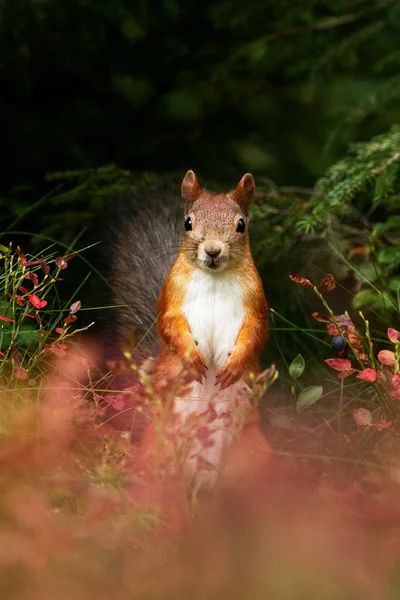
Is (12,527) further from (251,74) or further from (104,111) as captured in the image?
(251,74)

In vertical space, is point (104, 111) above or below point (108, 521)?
above

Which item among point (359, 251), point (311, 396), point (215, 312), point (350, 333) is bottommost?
point (359, 251)

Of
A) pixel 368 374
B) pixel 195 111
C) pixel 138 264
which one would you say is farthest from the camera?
pixel 195 111

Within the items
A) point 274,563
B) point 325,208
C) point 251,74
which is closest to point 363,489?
point 274,563

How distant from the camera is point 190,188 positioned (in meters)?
2.77

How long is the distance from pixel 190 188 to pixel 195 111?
207 cm

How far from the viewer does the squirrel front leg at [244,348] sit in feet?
8.67

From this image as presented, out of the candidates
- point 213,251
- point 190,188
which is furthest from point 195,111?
point 213,251

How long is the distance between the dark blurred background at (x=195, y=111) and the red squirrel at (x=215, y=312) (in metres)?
1.00

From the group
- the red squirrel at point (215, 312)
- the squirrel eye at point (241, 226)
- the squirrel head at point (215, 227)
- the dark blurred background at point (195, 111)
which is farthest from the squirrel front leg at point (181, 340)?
the dark blurred background at point (195, 111)

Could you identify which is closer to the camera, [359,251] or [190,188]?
[190,188]

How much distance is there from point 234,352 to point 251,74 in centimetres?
270

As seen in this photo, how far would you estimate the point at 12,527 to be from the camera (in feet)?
6.72

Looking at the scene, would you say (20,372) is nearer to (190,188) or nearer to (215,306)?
(215,306)
